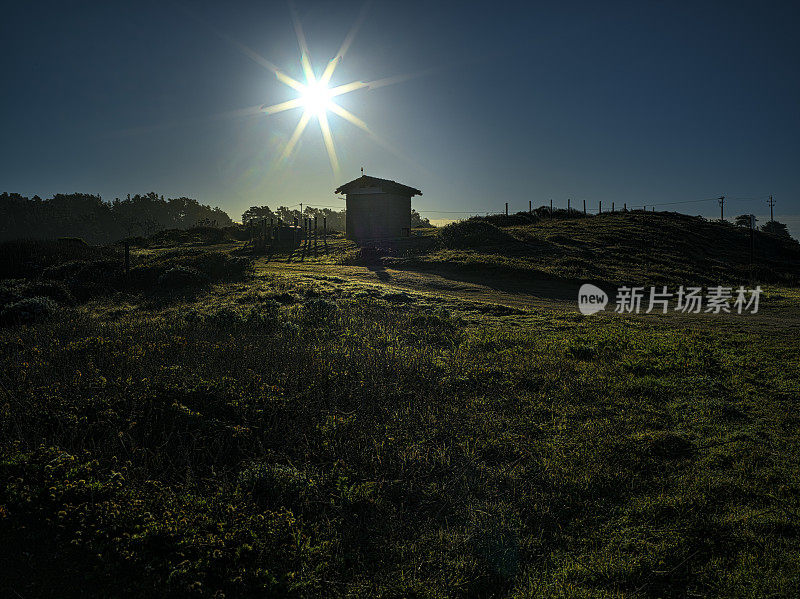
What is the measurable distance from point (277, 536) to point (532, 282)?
67.6 feet

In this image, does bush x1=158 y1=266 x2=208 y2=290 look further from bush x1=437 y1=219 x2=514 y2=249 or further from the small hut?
the small hut

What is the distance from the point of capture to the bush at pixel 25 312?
1290 centimetres

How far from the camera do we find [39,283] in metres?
17.7

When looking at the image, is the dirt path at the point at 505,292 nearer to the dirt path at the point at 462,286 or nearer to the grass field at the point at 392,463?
the dirt path at the point at 462,286

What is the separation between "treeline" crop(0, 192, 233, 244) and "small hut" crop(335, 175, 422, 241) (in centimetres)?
5577

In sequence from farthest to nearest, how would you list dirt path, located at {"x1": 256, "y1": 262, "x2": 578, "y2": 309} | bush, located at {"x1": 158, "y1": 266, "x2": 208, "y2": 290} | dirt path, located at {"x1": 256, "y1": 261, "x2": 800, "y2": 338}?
bush, located at {"x1": 158, "y1": 266, "x2": 208, "y2": 290} → dirt path, located at {"x1": 256, "y1": 262, "x2": 578, "y2": 309} → dirt path, located at {"x1": 256, "y1": 261, "x2": 800, "y2": 338}

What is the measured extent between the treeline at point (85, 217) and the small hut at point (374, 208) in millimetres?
55773

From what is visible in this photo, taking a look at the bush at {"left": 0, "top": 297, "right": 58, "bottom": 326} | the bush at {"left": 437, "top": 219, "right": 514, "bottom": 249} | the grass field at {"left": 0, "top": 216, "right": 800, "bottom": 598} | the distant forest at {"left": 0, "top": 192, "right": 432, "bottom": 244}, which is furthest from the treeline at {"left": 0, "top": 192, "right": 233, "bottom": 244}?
the grass field at {"left": 0, "top": 216, "right": 800, "bottom": 598}

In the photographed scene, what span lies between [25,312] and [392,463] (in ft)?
47.2

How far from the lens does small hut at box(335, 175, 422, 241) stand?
138 feet

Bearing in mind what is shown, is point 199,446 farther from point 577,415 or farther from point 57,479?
point 577,415

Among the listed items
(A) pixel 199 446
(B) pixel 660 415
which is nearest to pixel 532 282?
(B) pixel 660 415

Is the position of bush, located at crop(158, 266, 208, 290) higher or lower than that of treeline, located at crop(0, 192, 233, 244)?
lower

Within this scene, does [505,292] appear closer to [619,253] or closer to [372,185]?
[619,253]
